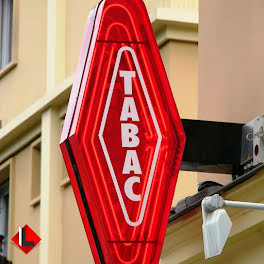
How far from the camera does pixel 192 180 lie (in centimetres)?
1622

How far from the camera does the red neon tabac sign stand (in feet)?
39.9

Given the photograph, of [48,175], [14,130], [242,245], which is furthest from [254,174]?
[14,130]

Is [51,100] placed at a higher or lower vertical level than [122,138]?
lower

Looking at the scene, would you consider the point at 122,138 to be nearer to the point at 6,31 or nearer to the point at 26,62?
the point at 26,62

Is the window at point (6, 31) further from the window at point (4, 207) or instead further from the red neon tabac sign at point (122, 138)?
the red neon tabac sign at point (122, 138)

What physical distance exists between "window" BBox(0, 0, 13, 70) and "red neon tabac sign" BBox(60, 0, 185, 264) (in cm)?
919

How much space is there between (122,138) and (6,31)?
10.1m

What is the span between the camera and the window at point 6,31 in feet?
72.2

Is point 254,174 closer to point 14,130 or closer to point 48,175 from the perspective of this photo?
point 48,175

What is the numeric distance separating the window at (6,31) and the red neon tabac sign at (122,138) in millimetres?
9193

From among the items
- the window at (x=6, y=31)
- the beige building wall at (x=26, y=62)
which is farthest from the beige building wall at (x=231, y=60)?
the window at (x=6, y=31)

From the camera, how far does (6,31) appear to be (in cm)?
2225

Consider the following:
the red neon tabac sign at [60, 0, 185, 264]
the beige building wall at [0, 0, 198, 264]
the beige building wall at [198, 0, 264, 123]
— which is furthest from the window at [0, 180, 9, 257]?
the red neon tabac sign at [60, 0, 185, 264]

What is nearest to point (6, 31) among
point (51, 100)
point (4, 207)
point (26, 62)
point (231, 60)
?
point (26, 62)
